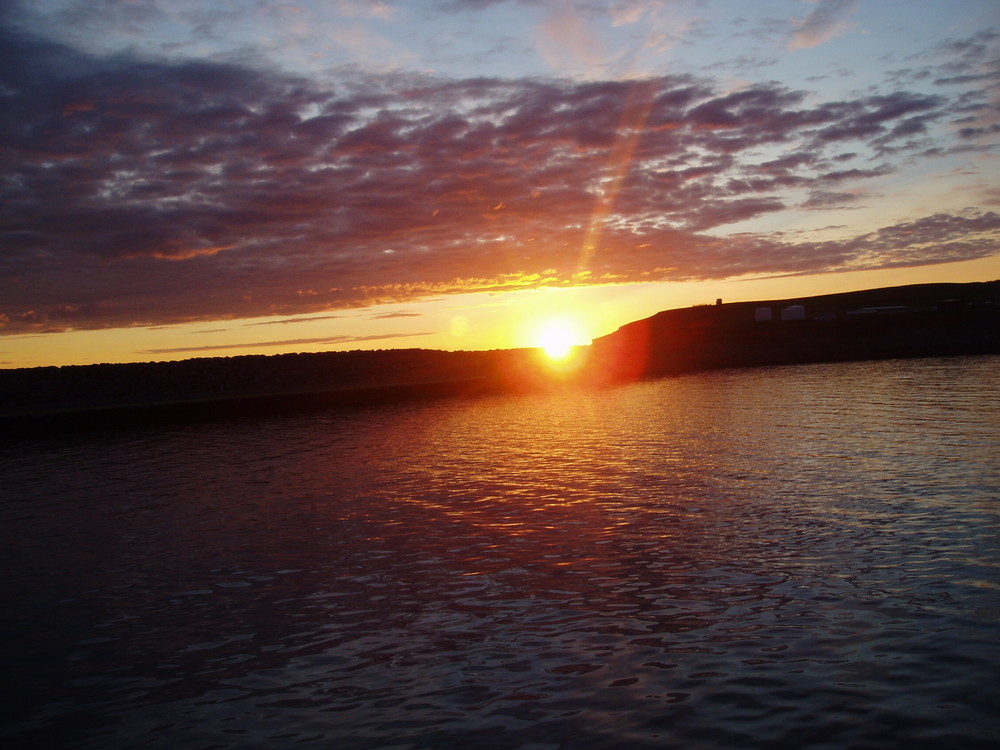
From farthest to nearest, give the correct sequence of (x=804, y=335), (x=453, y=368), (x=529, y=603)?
(x=804, y=335) < (x=453, y=368) < (x=529, y=603)

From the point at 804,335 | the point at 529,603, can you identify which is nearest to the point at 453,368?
the point at 804,335

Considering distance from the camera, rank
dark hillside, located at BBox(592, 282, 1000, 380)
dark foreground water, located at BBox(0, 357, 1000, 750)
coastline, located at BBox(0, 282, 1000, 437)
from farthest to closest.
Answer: dark hillside, located at BBox(592, 282, 1000, 380), coastline, located at BBox(0, 282, 1000, 437), dark foreground water, located at BBox(0, 357, 1000, 750)

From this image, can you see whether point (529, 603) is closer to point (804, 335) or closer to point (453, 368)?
point (453, 368)

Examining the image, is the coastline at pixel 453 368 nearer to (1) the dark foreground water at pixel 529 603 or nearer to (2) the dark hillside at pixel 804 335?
(2) the dark hillside at pixel 804 335

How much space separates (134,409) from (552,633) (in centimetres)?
6229

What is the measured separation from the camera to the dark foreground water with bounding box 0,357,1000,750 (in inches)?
356

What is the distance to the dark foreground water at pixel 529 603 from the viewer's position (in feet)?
29.7

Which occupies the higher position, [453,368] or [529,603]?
[453,368]

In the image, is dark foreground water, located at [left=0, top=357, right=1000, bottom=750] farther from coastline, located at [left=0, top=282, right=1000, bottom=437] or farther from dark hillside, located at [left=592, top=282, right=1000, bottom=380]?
dark hillside, located at [left=592, top=282, right=1000, bottom=380]

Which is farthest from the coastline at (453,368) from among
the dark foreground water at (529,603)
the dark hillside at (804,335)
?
the dark foreground water at (529,603)

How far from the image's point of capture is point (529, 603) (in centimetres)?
1298

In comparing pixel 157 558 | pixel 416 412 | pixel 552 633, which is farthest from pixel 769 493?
pixel 416 412

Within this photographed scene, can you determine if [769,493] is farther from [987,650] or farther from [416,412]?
[416,412]

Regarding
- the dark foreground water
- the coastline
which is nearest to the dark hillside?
the coastline
